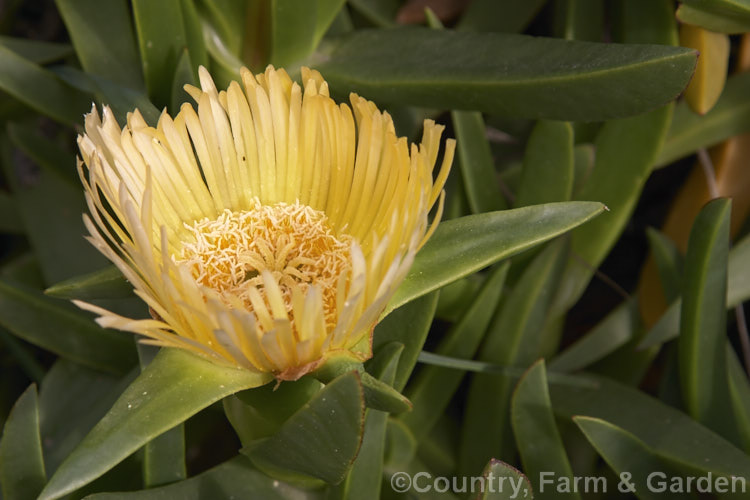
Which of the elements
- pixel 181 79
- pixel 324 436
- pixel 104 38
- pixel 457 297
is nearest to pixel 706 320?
pixel 457 297

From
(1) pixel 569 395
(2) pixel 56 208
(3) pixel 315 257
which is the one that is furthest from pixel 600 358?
(2) pixel 56 208

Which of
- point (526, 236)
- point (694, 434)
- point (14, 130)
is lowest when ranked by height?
point (694, 434)

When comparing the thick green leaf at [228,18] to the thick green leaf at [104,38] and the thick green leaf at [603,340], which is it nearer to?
the thick green leaf at [104,38]

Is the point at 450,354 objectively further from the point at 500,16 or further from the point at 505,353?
the point at 500,16

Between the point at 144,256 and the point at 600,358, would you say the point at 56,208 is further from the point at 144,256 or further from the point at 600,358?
the point at 600,358

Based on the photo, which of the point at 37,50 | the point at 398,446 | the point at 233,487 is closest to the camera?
the point at 233,487

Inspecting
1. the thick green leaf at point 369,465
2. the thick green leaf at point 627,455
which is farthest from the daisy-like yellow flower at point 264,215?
the thick green leaf at point 627,455
